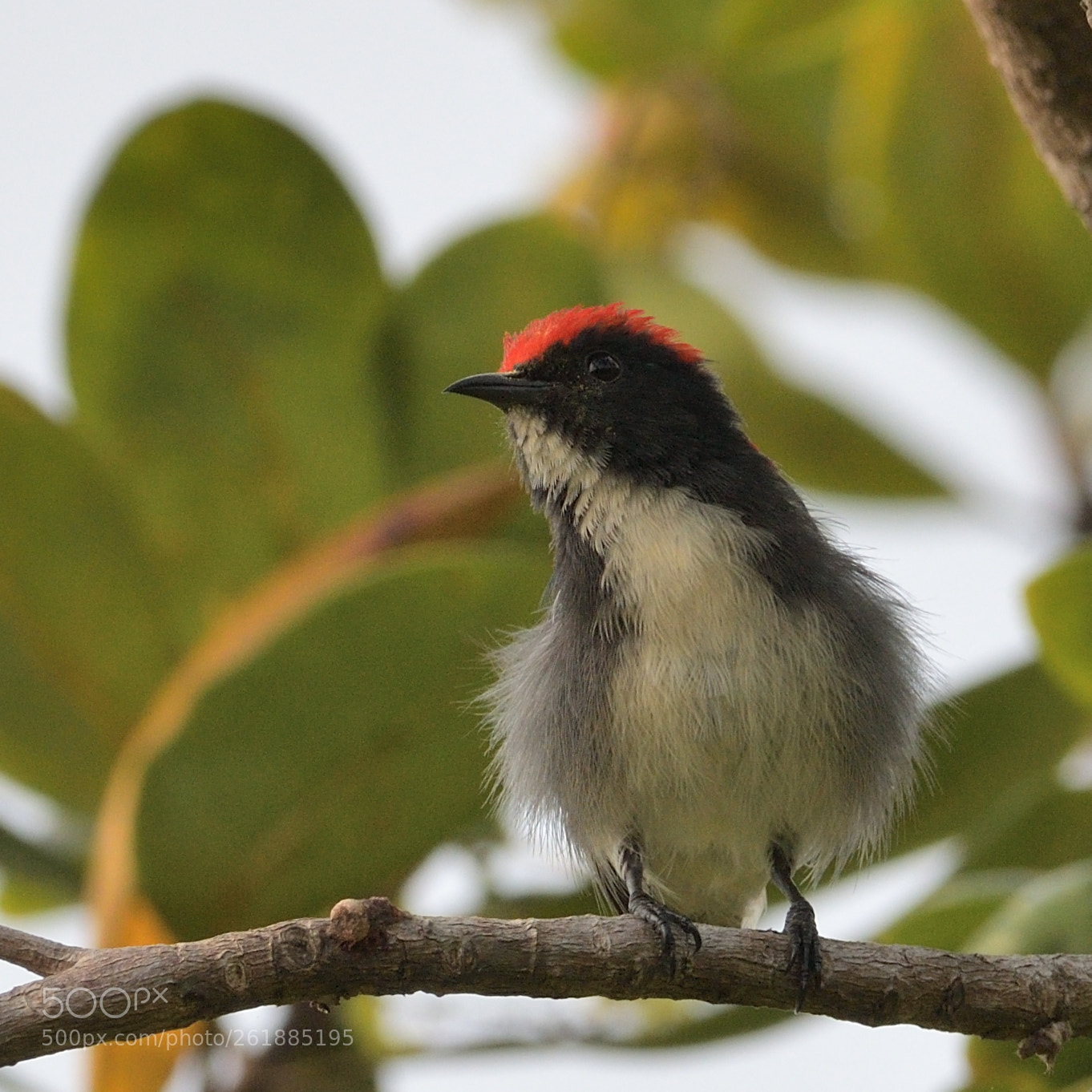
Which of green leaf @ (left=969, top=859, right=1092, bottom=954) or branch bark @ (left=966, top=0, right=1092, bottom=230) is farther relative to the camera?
green leaf @ (left=969, top=859, right=1092, bottom=954)

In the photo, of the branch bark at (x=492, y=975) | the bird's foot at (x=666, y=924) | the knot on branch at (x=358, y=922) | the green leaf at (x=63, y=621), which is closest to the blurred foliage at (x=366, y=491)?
the green leaf at (x=63, y=621)

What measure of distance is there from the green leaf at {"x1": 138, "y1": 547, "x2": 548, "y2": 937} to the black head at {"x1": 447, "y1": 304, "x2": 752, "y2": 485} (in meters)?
0.68

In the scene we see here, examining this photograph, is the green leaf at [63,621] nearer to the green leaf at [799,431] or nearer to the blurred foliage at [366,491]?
the blurred foliage at [366,491]

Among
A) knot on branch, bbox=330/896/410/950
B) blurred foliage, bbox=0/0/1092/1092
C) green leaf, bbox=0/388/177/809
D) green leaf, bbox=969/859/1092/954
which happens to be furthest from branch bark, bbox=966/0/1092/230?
green leaf, bbox=0/388/177/809

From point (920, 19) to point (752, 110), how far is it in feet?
3.11

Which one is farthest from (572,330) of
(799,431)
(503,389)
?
(799,431)

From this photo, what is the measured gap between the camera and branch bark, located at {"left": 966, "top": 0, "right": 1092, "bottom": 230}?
265 cm

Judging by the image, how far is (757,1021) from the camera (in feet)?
11.5

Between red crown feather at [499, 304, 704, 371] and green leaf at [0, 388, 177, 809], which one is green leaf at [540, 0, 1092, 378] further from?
green leaf at [0, 388, 177, 809]

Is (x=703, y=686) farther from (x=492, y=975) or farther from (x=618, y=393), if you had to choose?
(x=492, y=975)

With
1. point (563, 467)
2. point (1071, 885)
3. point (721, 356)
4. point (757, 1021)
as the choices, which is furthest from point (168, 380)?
point (1071, 885)

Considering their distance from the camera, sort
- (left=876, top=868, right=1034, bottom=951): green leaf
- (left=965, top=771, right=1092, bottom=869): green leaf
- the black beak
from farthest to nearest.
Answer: the black beak, (left=965, top=771, right=1092, bottom=869): green leaf, (left=876, top=868, right=1034, bottom=951): green leaf

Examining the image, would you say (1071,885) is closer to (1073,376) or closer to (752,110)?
(1073,376)

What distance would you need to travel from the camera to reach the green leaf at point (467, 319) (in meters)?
3.93
